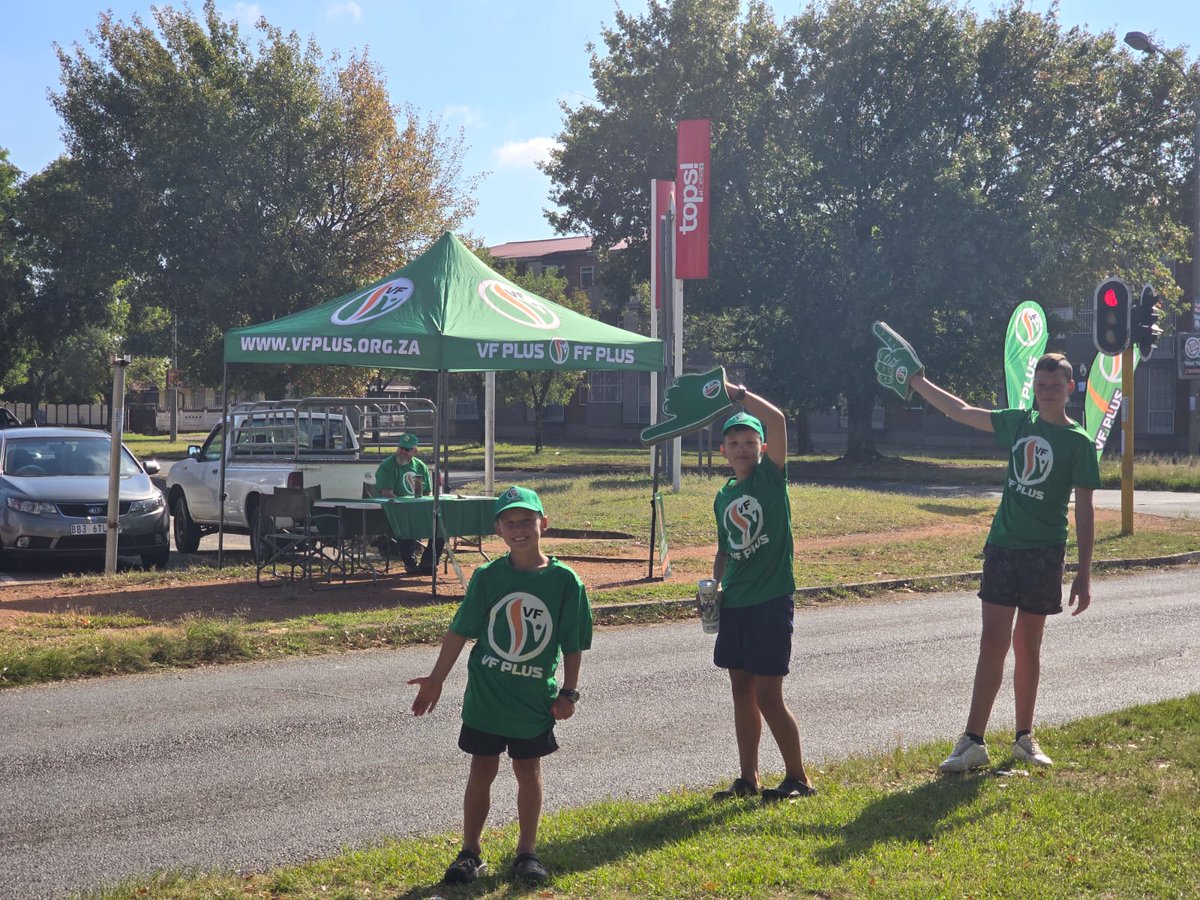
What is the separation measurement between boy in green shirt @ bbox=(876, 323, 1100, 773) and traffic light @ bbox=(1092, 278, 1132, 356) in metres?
10.8

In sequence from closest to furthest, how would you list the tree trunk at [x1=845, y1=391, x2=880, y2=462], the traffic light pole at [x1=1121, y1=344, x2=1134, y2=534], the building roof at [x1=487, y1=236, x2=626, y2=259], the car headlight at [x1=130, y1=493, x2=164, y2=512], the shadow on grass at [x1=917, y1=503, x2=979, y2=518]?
the car headlight at [x1=130, y1=493, x2=164, y2=512]
the traffic light pole at [x1=1121, y1=344, x2=1134, y2=534]
the shadow on grass at [x1=917, y1=503, x2=979, y2=518]
the tree trunk at [x1=845, y1=391, x2=880, y2=462]
the building roof at [x1=487, y1=236, x2=626, y2=259]

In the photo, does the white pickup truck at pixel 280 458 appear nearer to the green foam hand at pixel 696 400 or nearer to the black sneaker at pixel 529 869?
the green foam hand at pixel 696 400

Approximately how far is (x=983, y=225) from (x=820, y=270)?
4.33 m

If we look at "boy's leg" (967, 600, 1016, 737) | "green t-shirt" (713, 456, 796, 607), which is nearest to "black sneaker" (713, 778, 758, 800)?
"green t-shirt" (713, 456, 796, 607)

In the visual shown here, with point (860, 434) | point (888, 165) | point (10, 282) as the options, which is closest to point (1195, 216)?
point (888, 165)

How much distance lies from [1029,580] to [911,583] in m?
7.87

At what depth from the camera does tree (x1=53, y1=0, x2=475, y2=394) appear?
104 feet

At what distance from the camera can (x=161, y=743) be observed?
6.93 metres

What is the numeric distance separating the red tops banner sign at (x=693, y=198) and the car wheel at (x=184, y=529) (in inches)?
430

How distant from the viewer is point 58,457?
15.1 meters

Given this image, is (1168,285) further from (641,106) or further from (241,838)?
(241,838)

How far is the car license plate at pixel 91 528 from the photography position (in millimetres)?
14008

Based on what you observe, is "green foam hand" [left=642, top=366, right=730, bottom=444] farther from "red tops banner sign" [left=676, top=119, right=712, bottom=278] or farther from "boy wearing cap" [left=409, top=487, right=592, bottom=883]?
"red tops banner sign" [left=676, top=119, right=712, bottom=278]

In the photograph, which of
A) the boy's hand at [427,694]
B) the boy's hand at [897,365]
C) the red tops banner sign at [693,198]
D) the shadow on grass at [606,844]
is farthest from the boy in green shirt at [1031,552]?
the red tops banner sign at [693,198]
